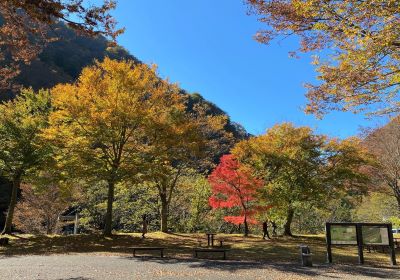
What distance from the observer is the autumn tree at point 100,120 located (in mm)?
18531

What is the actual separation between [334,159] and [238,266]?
1611cm

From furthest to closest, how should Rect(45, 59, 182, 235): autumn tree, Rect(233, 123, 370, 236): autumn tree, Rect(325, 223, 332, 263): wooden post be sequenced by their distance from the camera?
Rect(233, 123, 370, 236): autumn tree → Rect(45, 59, 182, 235): autumn tree → Rect(325, 223, 332, 263): wooden post

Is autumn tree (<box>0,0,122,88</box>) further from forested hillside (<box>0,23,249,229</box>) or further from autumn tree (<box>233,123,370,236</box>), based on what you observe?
forested hillside (<box>0,23,249,229</box>)

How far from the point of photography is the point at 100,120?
18516 mm

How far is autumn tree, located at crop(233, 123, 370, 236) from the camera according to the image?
79.8 feet

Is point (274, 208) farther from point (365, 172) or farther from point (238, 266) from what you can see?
point (238, 266)

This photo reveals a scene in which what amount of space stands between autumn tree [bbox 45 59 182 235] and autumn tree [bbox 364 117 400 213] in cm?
1652

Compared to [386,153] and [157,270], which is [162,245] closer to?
[157,270]

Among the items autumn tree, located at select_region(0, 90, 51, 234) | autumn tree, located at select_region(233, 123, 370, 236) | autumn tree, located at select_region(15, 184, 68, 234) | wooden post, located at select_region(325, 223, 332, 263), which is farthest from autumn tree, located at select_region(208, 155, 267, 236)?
autumn tree, located at select_region(15, 184, 68, 234)

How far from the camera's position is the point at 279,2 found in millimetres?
8883

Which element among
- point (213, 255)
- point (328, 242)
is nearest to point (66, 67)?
point (213, 255)

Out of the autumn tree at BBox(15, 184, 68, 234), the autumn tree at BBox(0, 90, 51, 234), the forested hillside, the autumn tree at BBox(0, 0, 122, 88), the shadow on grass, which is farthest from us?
the forested hillside

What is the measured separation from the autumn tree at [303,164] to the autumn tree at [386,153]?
4.30 ft

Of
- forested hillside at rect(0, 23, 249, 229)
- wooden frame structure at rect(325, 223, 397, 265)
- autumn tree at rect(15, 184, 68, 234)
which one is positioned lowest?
wooden frame structure at rect(325, 223, 397, 265)
